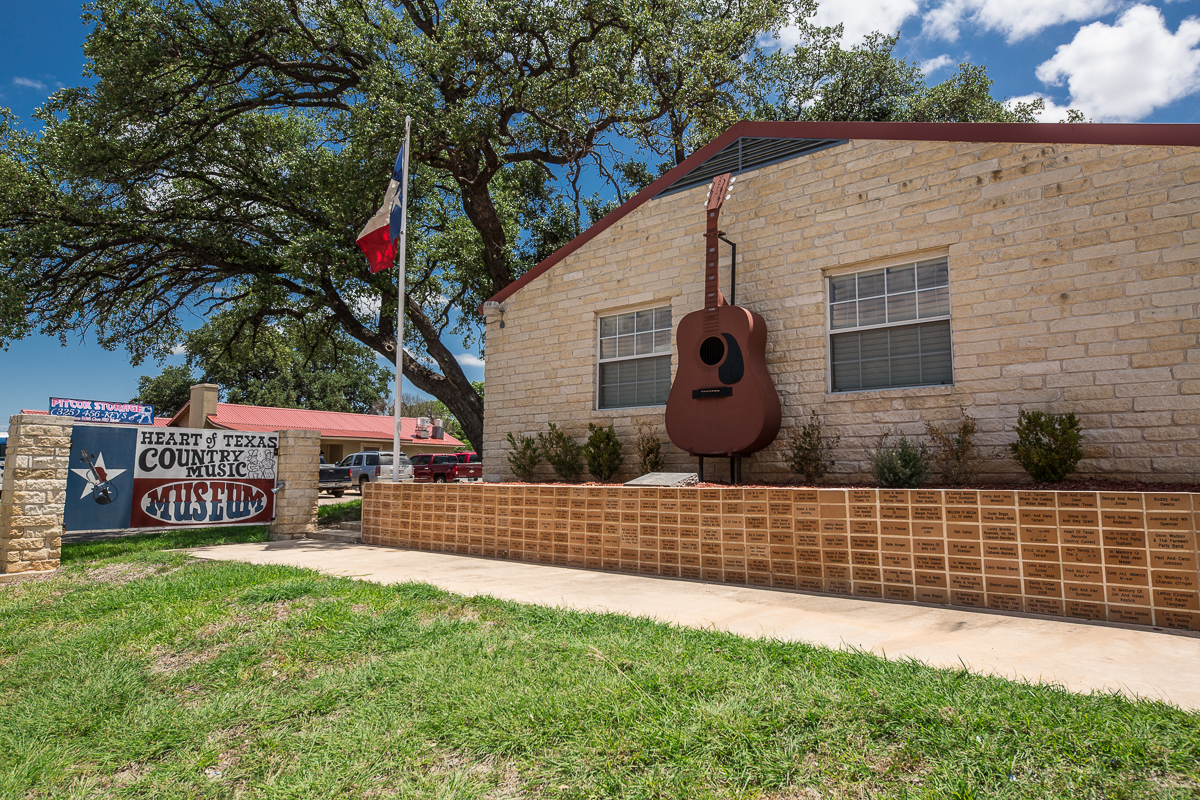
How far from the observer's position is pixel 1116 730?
2551 mm

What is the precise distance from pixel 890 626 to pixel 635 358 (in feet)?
20.4

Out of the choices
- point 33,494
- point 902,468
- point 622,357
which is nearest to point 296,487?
point 33,494

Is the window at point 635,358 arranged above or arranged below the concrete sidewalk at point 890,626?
above

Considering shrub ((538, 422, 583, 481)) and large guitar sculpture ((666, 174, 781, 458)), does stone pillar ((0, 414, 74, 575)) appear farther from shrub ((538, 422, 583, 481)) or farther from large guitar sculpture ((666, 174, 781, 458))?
large guitar sculpture ((666, 174, 781, 458))

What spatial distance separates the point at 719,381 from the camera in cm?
816

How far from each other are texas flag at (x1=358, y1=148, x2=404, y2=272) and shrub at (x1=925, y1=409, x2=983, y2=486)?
27.7 feet

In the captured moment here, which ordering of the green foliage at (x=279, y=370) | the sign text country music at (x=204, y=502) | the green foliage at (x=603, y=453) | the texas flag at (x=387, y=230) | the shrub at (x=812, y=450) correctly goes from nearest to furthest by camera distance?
the shrub at (x=812, y=450), the green foliage at (x=603, y=453), the sign text country music at (x=204, y=502), the texas flag at (x=387, y=230), the green foliage at (x=279, y=370)

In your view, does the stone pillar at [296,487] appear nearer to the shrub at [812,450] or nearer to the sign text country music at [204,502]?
the sign text country music at [204,502]

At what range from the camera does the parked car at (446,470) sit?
2434 centimetres

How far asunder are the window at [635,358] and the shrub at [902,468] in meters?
3.40

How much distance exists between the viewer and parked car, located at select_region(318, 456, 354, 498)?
25859 millimetres

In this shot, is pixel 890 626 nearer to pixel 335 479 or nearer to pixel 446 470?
pixel 446 470

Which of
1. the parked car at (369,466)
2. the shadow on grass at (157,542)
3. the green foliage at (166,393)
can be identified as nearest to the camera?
the shadow on grass at (157,542)

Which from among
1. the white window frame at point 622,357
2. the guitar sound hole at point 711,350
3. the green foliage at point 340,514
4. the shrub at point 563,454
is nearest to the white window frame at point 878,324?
the guitar sound hole at point 711,350
